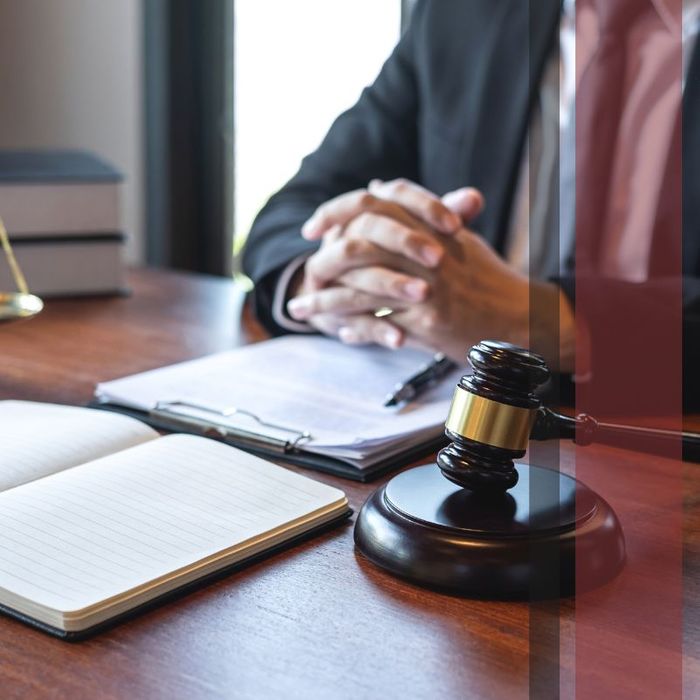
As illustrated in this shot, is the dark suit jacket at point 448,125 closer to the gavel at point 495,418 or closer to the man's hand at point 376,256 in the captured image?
the man's hand at point 376,256

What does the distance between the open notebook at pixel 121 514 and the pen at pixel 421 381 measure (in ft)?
0.73

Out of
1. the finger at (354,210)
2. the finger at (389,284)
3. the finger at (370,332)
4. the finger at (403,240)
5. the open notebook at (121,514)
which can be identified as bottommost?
the finger at (370,332)

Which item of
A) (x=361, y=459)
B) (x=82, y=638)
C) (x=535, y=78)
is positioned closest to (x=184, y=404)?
(x=361, y=459)

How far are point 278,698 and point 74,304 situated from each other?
1049 mm

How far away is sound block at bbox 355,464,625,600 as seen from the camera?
1.85 ft

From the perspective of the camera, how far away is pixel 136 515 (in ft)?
2.03

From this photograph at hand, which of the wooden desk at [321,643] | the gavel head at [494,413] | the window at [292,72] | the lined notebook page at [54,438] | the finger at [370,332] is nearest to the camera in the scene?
the wooden desk at [321,643]

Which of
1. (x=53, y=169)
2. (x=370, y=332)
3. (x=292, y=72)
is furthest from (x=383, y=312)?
(x=292, y=72)

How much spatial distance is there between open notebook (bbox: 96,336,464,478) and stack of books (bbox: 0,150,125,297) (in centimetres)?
49

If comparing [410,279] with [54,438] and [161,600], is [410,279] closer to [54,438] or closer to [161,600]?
[54,438]

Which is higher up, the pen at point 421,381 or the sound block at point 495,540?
the sound block at point 495,540

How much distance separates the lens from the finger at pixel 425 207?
115 centimetres

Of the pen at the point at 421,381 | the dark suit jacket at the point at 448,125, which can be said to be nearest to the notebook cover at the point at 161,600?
the pen at the point at 421,381

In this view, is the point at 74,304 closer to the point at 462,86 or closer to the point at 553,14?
the point at 462,86
